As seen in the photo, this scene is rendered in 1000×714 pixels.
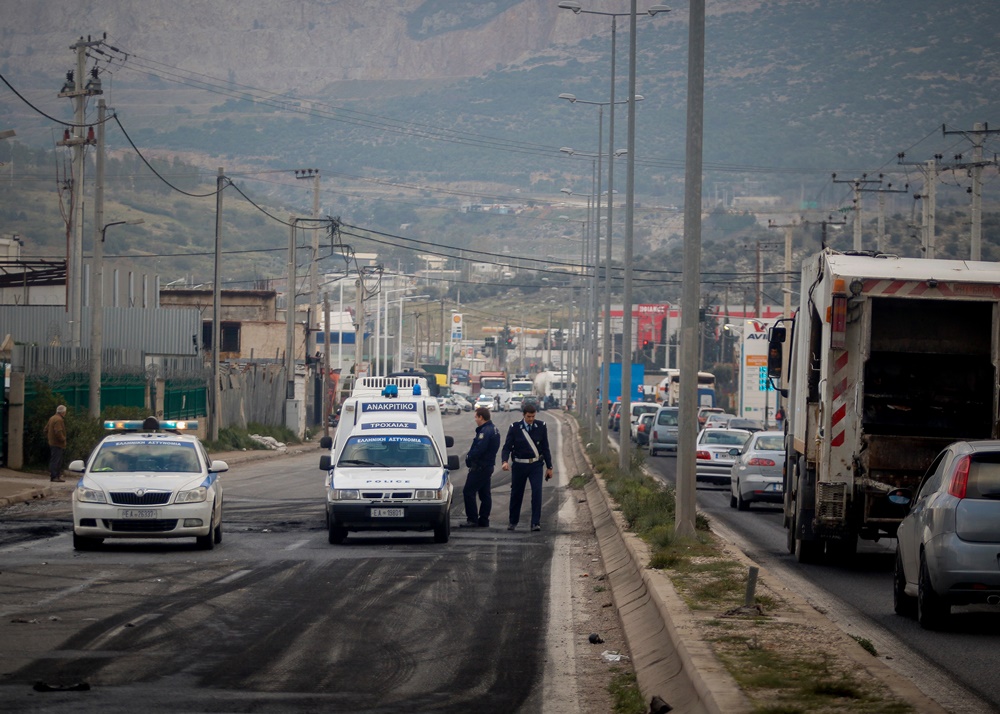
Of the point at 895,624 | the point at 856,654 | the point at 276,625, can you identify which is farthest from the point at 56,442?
the point at 856,654

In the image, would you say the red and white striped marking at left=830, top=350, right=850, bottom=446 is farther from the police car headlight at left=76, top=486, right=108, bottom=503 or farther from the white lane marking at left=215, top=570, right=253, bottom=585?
the police car headlight at left=76, top=486, right=108, bottom=503

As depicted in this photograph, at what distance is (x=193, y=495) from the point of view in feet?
58.5

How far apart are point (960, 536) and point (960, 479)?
0.47 m

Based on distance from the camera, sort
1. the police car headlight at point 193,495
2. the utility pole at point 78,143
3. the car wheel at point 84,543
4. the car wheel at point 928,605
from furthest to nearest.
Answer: the utility pole at point 78,143, the police car headlight at point 193,495, the car wheel at point 84,543, the car wheel at point 928,605

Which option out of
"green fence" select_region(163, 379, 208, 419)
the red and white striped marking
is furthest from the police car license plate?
"green fence" select_region(163, 379, 208, 419)

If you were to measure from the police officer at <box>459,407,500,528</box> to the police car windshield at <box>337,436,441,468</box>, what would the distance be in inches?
46.0

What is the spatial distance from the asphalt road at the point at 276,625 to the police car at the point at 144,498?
366 millimetres

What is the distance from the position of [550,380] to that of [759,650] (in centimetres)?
12184

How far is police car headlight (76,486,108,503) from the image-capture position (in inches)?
687

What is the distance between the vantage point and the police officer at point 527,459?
71.6 feet

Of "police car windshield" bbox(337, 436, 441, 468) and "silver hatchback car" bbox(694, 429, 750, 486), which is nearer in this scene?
"police car windshield" bbox(337, 436, 441, 468)

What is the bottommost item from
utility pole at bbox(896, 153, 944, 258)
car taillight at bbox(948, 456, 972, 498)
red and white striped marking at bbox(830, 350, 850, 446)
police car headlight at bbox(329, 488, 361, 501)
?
police car headlight at bbox(329, 488, 361, 501)

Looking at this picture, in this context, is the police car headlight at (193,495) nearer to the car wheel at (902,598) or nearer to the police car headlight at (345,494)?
the police car headlight at (345,494)

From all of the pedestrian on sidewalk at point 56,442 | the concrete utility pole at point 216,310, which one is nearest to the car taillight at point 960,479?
the pedestrian on sidewalk at point 56,442
